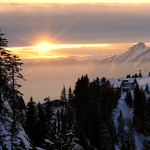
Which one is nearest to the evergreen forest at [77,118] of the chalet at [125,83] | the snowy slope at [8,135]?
the snowy slope at [8,135]

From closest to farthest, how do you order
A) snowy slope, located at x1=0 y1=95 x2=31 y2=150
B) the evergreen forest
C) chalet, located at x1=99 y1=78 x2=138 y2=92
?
1. snowy slope, located at x1=0 y1=95 x2=31 y2=150
2. the evergreen forest
3. chalet, located at x1=99 y1=78 x2=138 y2=92

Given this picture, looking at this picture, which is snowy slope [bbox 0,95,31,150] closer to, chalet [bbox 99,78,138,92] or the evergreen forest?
the evergreen forest

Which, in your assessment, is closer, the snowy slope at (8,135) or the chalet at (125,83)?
the snowy slope at (8,135)

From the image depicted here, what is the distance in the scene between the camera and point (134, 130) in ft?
228

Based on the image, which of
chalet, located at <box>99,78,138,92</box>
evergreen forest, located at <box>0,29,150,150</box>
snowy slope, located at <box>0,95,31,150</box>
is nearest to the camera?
snowy slope, located at <box>0,95,31,150</box>

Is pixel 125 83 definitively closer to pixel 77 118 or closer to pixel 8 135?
pixel 77 118

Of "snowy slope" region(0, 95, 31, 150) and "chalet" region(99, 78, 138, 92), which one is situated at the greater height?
"chalet" region(99, 78, 138, 92)

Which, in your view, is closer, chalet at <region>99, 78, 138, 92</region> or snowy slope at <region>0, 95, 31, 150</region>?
snowy slope at <region>0, 95, 31, 150</region>

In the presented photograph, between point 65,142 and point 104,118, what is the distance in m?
49.9

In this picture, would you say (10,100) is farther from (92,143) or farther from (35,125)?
(92,143)

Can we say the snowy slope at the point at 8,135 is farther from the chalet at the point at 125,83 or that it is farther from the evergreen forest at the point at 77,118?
the chalet at the point at 125,83

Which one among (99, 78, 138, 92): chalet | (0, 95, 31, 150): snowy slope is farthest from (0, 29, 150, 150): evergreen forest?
(99, 78, 138, 92): chalet

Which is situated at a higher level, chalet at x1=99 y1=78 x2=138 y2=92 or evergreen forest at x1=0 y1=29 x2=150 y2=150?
chalet at x1=99 y1=78 x2=138 y2=92

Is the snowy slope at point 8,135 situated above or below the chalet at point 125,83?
below
